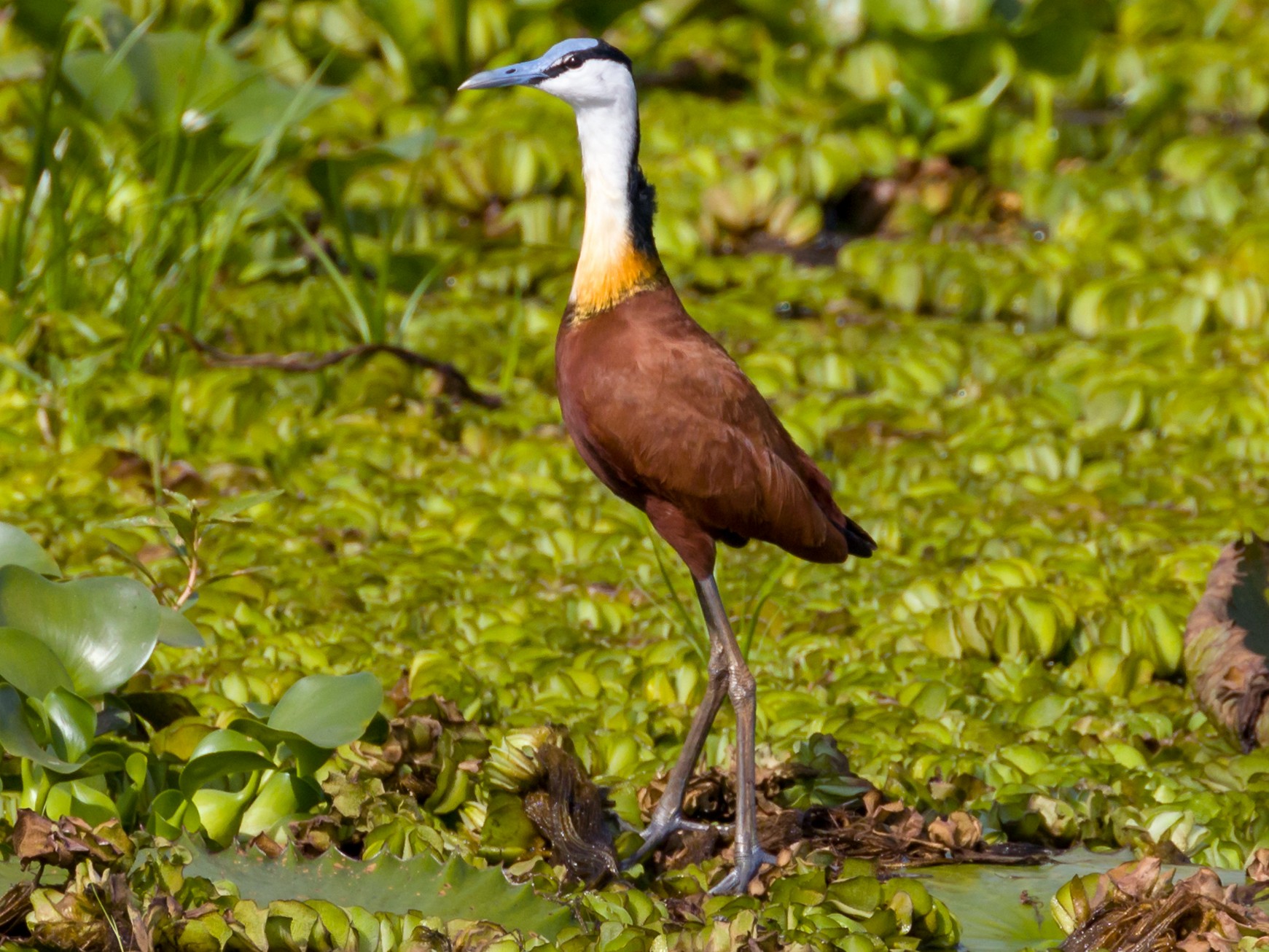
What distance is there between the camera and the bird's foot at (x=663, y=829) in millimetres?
2965

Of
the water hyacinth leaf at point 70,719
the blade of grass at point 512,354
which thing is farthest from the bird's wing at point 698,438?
the blade of grass at point 512,354

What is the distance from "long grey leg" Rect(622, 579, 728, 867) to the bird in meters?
0.06

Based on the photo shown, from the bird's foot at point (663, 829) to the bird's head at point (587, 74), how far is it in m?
1.32

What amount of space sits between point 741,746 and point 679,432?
594 mm

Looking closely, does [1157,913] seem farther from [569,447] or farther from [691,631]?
[569,447]

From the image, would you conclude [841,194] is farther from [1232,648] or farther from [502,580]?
[1232,648]

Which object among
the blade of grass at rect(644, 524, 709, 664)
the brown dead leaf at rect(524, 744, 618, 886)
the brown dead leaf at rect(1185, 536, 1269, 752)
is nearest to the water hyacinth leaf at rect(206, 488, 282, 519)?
the brown dead leaf at rect(524, 744, 618, 886)

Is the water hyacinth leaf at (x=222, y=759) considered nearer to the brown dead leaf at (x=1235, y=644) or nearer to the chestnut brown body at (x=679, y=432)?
the chestnut brown body at (x=679, y=432)

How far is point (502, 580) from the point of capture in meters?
4.20

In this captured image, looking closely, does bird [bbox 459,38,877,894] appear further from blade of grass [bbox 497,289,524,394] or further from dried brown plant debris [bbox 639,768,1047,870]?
blade of grass [bbox 497,289,524,394]

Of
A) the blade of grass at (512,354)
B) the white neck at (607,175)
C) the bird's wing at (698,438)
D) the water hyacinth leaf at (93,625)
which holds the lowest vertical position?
the blade of grass at (512,354)

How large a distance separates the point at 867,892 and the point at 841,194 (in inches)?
185

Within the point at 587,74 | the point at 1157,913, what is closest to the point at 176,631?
the point at 587,74

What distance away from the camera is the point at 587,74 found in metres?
2.78
